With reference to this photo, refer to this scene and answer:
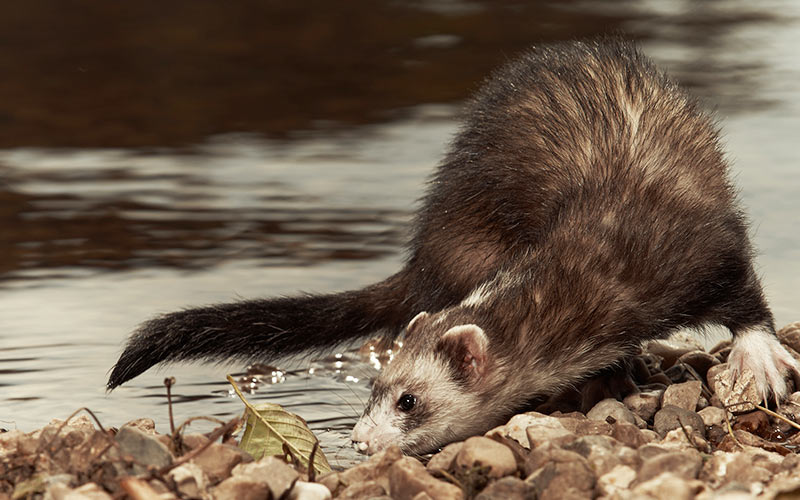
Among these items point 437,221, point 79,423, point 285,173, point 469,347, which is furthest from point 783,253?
point 79,423

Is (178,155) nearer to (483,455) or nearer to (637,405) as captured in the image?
(637,405)

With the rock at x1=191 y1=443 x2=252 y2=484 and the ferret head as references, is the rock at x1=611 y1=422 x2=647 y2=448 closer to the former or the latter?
the ferret head

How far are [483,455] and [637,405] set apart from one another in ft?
3.54

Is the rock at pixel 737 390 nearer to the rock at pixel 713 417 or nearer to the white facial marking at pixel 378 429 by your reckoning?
the rock at pixel 713 417

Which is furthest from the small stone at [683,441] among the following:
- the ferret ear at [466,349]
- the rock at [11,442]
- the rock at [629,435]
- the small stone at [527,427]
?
the rock at [11,442]

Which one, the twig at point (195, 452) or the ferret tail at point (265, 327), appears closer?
the twig at point (195, 452)

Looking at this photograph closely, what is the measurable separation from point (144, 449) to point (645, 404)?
1.75m

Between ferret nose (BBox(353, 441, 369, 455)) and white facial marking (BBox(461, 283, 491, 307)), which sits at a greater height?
white facial marking (BBox(461, 283, 491, 307))

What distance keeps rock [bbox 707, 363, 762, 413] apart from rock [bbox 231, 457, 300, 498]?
1.68 metres

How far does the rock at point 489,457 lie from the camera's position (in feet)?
10.4

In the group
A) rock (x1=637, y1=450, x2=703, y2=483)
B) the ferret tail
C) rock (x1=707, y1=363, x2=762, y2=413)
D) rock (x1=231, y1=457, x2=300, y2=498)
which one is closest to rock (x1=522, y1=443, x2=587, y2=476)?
rock (x1=637, y1=450, x2=703, y2=483)

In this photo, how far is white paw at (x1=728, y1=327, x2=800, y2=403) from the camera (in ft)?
13.8

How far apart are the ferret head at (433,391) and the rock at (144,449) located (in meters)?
0.93

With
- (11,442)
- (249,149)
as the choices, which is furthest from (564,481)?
(249,149)
